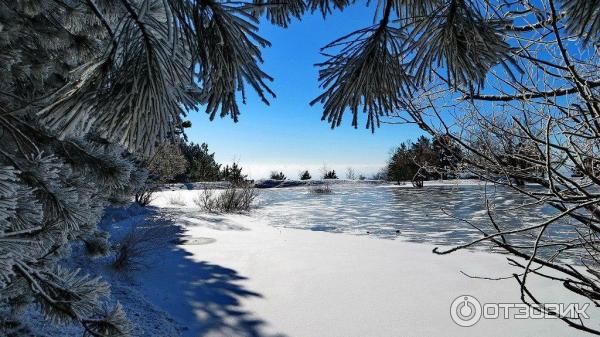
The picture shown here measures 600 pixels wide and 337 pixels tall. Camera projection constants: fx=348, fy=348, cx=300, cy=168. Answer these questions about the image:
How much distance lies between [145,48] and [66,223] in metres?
A: 1.49

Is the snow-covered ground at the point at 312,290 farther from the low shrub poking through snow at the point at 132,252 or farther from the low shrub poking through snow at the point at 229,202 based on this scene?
the low shrub poking through snow at the point at 229,202

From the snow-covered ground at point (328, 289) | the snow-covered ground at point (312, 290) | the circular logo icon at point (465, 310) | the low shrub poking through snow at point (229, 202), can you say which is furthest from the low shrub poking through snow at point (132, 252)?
the low shrub poking through snow at point (229, 202)

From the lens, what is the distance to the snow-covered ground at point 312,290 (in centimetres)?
307

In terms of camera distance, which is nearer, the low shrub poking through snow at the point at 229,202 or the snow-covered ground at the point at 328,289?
the snow-covered ground at the point at 328,289

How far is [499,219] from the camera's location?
799 centimetres

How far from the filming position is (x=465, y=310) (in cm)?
336

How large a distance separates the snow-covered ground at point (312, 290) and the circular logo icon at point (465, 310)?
67 mm

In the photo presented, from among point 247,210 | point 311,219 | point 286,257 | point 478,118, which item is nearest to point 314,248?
point 286,257

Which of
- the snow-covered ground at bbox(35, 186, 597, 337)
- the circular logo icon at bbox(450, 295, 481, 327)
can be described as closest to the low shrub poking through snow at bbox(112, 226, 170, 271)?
the snow-covered ground at bbox(35, 186, 597, 337)

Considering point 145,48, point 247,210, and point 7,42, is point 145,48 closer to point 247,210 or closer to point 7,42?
point 7,42

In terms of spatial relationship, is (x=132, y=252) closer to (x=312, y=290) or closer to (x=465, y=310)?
(x=312, y=290)

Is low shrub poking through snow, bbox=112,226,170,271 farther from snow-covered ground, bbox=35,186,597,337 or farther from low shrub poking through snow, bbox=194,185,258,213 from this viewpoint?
low shrub poking through snow, bbox=194,185,258,213

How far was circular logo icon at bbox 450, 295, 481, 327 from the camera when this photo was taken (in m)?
3.16

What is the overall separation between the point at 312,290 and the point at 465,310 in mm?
1588
